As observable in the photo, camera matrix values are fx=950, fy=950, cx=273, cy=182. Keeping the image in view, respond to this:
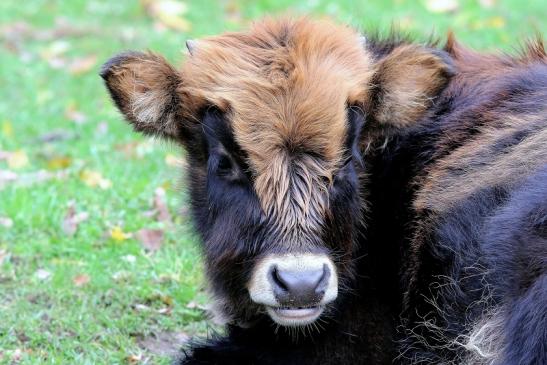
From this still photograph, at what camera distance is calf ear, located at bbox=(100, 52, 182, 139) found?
5.62 meters

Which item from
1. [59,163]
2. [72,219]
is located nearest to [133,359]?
[72,219]

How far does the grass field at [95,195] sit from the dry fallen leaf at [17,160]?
0.02 metres

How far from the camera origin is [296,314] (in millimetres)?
5090

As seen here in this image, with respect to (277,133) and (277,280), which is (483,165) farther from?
(277,280)

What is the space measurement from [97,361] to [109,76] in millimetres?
1850

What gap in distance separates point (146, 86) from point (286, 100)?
90 cm

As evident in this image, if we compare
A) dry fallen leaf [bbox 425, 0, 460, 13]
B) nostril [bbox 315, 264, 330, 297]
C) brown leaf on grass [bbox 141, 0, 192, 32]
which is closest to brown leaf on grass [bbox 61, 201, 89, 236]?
nostril [bbox 315, 264, 330, 297]

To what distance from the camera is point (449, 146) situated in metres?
5.75

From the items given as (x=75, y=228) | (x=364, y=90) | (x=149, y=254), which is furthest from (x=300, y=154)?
(x=75, y=228)

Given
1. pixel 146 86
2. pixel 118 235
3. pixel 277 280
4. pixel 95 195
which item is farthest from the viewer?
pixel 95 195

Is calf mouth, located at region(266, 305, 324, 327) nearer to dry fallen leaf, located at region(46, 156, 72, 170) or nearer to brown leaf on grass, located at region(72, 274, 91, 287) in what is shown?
brown leaf on grass, located at region(72, 274, 91, 287)

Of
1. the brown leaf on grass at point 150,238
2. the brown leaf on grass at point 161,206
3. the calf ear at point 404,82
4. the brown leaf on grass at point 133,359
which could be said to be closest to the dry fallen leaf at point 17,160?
the brown leaf on grass at point 161,206

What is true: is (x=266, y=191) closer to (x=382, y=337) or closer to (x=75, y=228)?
(x=382, y=337)

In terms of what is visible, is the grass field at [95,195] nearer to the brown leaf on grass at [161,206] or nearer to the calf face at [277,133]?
the brown leaf on grass at [161,206]
